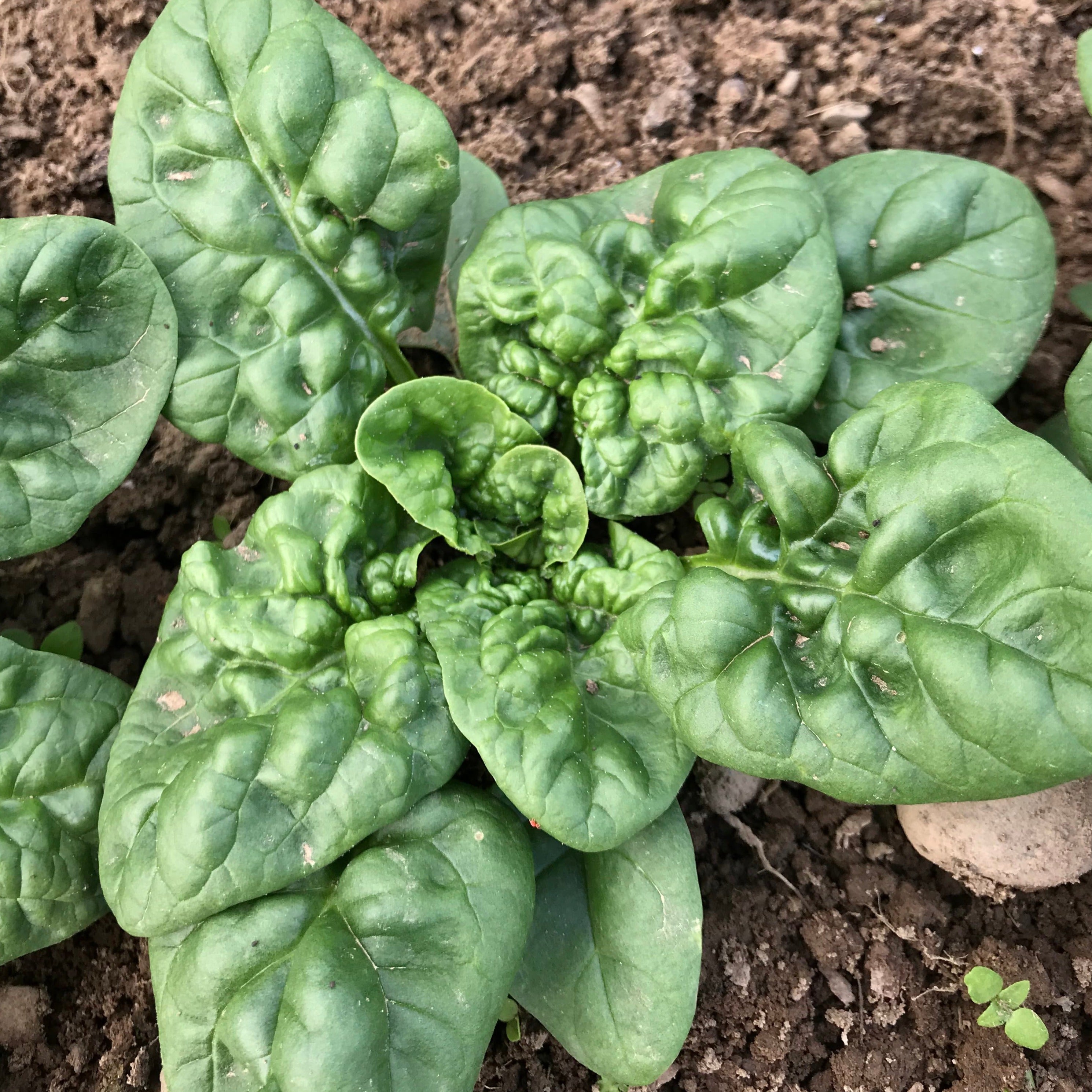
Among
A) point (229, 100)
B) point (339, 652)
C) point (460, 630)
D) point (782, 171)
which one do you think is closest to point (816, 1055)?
point (460, 630)

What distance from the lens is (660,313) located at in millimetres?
2299

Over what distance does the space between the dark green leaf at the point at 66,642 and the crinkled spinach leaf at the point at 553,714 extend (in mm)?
1212

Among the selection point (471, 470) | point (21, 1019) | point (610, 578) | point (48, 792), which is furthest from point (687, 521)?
point (21, 1019)

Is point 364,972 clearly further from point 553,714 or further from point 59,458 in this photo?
point 59,458

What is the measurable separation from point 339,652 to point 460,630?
1.04 feet

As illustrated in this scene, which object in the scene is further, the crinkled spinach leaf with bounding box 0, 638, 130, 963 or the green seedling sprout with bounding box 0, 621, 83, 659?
the green seedling sprout with bounding box 0, 621, 83, 659

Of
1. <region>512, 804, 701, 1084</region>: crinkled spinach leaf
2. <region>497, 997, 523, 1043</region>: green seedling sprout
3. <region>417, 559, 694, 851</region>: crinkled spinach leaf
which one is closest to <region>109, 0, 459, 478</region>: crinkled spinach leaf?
<region>417, 559, 694, 851</region>: crinkled spinach leaf

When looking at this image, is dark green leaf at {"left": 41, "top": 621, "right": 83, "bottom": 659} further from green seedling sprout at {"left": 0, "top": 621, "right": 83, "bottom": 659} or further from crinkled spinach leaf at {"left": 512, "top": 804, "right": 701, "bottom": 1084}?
crinkled spinach leaf at {"left": 512, "top": 804, "right": 701, "bottom": 1084}

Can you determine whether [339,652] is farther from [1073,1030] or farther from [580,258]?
[1073,1030]

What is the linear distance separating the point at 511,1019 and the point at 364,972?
793 mm

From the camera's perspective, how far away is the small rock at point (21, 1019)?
2.58 m

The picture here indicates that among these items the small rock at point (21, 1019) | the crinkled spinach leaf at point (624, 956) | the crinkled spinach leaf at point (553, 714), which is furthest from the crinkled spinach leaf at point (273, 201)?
the small rock at point (21, 1019)

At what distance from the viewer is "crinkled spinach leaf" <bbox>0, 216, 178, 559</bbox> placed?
7.13 ft

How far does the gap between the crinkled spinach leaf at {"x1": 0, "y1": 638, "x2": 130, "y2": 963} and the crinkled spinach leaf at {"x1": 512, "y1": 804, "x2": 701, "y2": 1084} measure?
3.72ft
